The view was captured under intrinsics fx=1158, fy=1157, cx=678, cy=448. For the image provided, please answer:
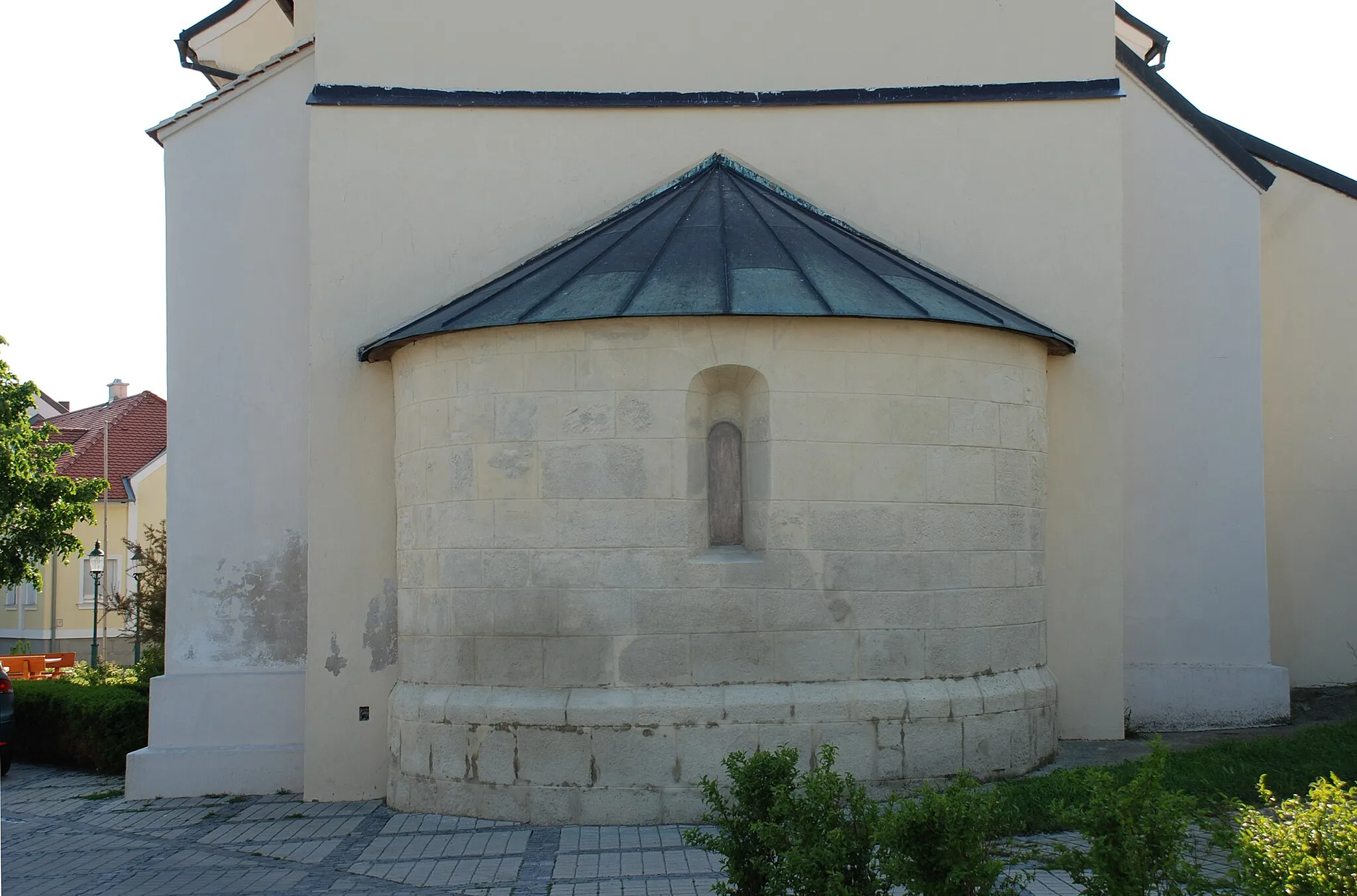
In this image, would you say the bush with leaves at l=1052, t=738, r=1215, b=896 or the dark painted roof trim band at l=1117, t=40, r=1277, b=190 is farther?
the dark painted roof trim band at l=1117, t=40, r=1277, b=190

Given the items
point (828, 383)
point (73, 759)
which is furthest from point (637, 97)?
point (73, 759)

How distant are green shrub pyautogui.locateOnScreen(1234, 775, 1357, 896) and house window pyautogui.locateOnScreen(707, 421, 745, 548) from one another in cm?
497

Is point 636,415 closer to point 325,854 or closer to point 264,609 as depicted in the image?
point 325,854

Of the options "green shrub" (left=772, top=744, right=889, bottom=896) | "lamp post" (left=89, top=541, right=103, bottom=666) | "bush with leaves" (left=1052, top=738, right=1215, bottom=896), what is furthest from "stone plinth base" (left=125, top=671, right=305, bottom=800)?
"lamp post" (left=89, top=541, right=103, bottom=666)

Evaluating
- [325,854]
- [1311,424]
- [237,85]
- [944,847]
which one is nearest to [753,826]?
[944,847]

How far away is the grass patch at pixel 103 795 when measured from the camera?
11.1 meters

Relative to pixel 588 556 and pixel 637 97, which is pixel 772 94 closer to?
pixel 637 97

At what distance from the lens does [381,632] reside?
10.3 m

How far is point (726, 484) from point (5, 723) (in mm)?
8910

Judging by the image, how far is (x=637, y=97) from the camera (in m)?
10.9

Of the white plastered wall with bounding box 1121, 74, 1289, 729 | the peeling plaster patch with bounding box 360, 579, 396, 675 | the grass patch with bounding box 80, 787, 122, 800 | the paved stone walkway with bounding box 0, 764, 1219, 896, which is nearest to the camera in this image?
the paved stone walkway with bounding box 0, 764, 1219, 896

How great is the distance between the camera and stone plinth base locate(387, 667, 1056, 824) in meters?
8.63

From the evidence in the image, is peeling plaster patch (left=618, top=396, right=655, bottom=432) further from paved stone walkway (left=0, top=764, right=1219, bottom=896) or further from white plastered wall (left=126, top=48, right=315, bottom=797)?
white plastered wall (left=126, top=48, right=315, bottom=797)

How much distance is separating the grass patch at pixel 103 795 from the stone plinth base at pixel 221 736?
1.20 feet
